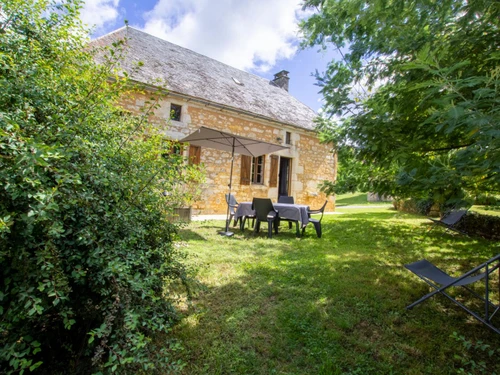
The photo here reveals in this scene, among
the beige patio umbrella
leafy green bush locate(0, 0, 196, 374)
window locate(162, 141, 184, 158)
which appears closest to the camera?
leafy green bush locate(0, 0, 196, 374)

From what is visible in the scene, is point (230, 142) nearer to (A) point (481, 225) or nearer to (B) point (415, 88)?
(B) point (415, 88)

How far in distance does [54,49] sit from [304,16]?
405 cm

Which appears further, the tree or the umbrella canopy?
the umbrella canopy

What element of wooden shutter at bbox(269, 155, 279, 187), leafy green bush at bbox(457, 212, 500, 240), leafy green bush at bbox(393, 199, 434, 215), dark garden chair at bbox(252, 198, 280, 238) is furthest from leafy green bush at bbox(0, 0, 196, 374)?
leafy green bush at bbox(393, 199, 434, 215)

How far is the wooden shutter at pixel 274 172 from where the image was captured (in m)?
11.4

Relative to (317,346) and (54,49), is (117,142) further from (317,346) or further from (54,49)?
(317,346)

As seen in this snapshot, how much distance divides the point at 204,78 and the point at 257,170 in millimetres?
4484

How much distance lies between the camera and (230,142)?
657cm

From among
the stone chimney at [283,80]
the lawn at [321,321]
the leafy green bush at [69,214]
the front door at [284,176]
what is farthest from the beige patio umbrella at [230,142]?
the stone chimney at [283,80]

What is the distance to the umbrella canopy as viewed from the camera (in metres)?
5.91

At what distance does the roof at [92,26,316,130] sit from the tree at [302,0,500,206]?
635 centimetres

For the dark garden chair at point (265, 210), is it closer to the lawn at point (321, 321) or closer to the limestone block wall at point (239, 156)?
the lawn at point (321, 321)

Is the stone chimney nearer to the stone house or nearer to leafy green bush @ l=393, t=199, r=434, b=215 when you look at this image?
the stone house

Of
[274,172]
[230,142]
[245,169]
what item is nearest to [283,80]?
[274,172]
